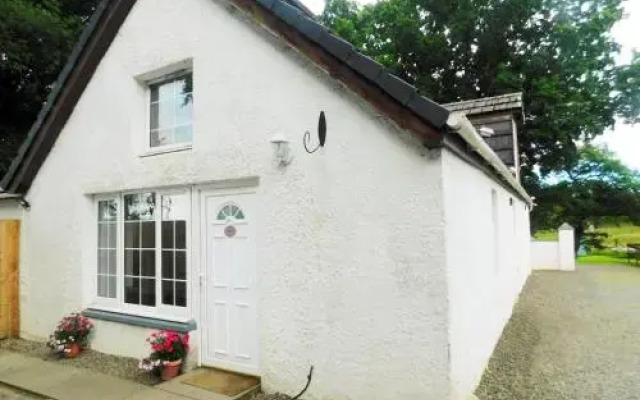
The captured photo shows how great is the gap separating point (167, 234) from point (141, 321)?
4.79 feet

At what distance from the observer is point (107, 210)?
25.7 feet

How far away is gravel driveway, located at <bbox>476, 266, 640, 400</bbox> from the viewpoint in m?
5.20

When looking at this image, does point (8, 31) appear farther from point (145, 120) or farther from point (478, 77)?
point (478, 77)

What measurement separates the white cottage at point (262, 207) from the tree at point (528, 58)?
53.1 feet

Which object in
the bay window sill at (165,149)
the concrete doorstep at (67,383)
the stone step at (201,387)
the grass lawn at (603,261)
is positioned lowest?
the grass lawn at (603,261)

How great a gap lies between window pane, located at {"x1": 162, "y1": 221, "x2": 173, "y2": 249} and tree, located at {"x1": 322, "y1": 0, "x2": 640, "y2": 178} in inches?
804

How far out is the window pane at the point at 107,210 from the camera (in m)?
7.66

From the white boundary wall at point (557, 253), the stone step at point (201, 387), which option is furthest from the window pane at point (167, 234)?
the white boundary wall at point (557, 253)

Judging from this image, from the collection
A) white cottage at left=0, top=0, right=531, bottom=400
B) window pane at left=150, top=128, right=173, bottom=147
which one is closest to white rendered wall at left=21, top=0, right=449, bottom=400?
white cottage at left=0, top=0, right=531, bottom=400

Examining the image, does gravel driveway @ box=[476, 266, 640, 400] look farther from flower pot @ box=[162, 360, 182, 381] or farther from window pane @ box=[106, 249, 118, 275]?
window pane @ box=[106, 249, 118, 275]

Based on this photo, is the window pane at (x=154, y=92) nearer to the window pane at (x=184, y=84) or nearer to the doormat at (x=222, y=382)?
the window pane at (x=184, y=84)

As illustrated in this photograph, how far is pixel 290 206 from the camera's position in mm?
5297

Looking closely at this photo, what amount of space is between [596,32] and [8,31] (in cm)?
2646

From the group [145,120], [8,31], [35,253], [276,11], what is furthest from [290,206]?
[8,31]
